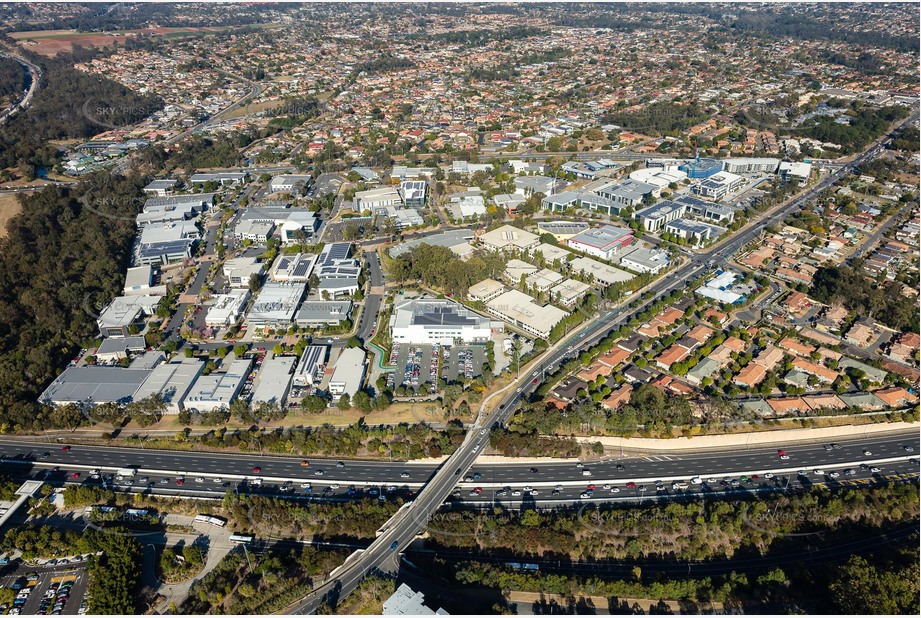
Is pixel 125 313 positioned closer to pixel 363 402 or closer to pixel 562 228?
pixel 363 402

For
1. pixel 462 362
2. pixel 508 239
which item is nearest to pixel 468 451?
pixel 462 362

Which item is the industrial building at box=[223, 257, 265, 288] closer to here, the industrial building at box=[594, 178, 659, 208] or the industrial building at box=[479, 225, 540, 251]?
the industrial building at box=[479, 225, 540, 251]

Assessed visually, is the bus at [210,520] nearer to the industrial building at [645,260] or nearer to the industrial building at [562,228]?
the industrial building at [645,260]

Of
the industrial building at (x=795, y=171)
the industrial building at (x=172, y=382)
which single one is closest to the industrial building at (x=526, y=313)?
the industrial building at (x=172, y=382)

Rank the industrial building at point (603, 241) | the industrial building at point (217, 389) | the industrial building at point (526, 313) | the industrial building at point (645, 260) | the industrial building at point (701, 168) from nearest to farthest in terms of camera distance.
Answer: the industrial building at point (217, 389)
the industrial building at point (526, 313)
the industrial building at point (645, 260)
the industrial building at point (603, 241)
the industrial building at point (701, 168)

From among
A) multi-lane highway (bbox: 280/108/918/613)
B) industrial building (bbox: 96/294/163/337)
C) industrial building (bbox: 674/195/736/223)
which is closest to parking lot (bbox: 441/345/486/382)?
multi-lane highway (bbox: 280/108/918/613)

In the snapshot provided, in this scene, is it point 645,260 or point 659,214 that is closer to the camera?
point 645,260
